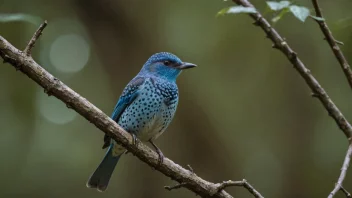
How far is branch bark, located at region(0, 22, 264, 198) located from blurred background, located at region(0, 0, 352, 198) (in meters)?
2.89

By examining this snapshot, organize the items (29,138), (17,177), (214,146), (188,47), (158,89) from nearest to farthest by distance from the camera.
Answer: (158,89) → (214,146) → (188,47) → (29,138) → (17,177)

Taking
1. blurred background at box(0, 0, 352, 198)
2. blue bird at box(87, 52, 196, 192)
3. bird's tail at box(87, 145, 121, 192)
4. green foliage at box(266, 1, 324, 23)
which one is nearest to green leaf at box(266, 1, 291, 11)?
green foliage at box(266, 1, 324, 23)

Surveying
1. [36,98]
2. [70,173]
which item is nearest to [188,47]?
[36,98]

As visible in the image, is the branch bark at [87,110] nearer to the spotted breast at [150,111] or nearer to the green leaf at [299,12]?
the spotted breast at [150,111]

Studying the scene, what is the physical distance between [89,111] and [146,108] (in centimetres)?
117

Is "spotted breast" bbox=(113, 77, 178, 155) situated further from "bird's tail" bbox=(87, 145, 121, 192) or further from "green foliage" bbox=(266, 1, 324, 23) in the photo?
"green foliage" bbox=(266, 1, 324, 23)

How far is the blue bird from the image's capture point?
3.89m

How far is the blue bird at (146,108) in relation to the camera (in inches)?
153

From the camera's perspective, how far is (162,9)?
669cm

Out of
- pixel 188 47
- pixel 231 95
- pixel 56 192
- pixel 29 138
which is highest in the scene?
pixel 188 47

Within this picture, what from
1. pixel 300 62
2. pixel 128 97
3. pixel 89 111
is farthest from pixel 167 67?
pixel 89 111

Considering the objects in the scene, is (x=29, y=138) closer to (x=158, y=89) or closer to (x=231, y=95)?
(x=231, y=95)

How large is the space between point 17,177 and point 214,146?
3233 millimetres

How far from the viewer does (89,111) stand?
9.09 feet
